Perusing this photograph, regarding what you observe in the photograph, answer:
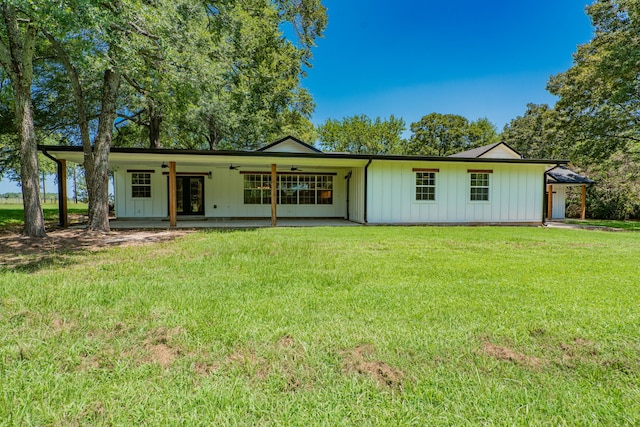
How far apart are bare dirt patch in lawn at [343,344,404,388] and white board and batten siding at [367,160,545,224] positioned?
9711 mm

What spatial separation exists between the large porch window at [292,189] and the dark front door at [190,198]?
2084mm

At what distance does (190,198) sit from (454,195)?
1138 centimetres

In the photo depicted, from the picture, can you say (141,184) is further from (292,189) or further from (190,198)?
(292,189)

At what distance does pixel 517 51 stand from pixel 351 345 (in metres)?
19.8

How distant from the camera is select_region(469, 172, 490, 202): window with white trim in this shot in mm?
12430

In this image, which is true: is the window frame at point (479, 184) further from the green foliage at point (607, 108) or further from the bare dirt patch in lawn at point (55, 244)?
the bare dirt patch in lawn at point (55, 244)

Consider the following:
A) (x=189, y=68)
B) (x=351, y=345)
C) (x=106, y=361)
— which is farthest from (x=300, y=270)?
(x=189, y=68)

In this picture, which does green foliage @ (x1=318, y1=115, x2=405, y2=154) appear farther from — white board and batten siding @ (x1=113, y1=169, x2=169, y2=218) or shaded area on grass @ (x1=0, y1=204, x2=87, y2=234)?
shaded area on grass @ (x1=0, y1=204, x2=87, y2=234)

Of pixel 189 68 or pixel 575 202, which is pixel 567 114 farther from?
pixel 189 68

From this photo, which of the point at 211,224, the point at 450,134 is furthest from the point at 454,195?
the point at 450,134

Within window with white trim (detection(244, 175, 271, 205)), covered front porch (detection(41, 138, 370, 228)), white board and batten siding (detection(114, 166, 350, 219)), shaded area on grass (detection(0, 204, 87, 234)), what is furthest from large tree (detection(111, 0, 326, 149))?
shaded area on grass (detection(0, 204, 87, 234))

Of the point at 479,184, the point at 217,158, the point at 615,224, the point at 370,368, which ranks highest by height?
the point at 217,158

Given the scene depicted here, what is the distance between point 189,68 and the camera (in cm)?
851

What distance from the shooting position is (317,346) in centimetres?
234
